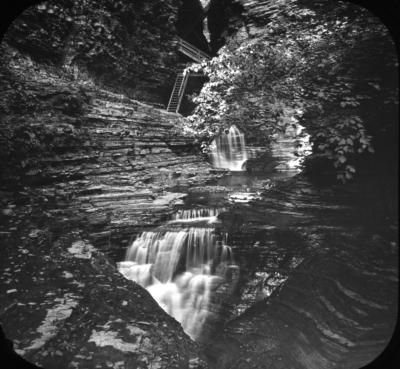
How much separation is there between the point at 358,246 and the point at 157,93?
8.20 m

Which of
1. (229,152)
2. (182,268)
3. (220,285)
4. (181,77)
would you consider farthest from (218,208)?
(181,77)

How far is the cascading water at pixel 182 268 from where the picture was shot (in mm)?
4688

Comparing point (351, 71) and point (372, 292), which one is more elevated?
point (351, 71)

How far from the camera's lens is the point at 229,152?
814 centimetres

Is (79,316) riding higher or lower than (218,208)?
lower

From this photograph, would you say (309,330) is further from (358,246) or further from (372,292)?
(358,246)

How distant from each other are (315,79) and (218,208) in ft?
9.35

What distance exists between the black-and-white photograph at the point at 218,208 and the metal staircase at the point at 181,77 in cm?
162

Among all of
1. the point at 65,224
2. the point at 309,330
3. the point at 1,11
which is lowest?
the point at 309,330

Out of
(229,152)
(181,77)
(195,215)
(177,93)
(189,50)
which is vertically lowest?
(195,215)

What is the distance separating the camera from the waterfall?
784cm

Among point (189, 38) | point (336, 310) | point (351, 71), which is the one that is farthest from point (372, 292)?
point (189, 38)

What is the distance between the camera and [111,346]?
3371 millimetres

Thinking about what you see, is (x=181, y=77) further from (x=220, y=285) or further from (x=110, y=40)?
(x=220, y=285)
